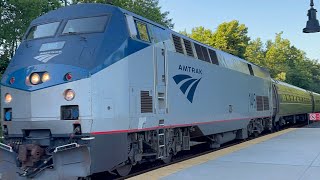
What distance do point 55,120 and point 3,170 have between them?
139 cm

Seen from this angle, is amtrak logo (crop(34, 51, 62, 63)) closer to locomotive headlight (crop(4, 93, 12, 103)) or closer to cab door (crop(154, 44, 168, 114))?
locomotive headlight (crop(4, 93, 12, 103))

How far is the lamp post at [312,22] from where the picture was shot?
9.42m

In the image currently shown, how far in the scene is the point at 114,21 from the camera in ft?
27.1

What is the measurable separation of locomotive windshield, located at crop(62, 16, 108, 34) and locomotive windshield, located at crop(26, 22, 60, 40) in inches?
12.4

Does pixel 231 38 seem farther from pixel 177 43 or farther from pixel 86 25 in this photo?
pixel 86 25

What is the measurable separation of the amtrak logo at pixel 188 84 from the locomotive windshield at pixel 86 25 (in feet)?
9.48

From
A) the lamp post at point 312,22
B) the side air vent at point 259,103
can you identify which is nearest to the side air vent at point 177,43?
the lamp post at point 312,22

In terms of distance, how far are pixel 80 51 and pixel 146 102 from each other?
2030 mm

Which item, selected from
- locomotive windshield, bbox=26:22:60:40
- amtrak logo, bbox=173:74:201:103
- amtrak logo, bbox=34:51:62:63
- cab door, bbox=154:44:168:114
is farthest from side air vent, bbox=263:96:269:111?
amtrak logo, bbox=34:51:62:63

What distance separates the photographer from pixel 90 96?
7.30 meters

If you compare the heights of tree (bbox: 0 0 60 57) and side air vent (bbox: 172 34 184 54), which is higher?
tree (bbox: 0 0 60 57)

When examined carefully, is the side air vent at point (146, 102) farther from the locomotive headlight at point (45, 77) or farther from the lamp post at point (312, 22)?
the lamp post at point (312, 22)

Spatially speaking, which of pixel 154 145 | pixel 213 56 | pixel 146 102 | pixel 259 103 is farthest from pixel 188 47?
pixel 259 103

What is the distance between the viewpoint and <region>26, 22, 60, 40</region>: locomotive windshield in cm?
863
